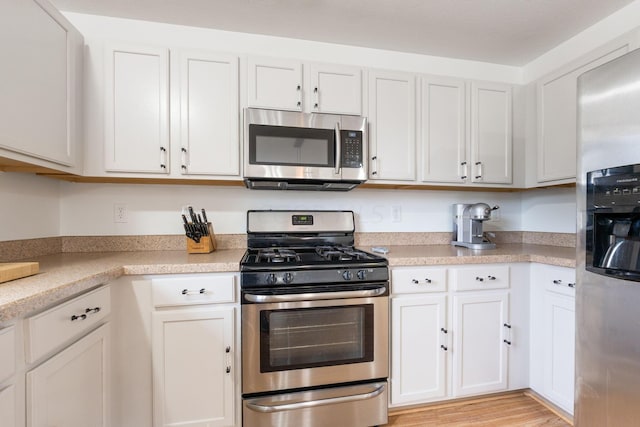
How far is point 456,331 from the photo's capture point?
176cm

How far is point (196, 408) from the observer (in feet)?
4.83

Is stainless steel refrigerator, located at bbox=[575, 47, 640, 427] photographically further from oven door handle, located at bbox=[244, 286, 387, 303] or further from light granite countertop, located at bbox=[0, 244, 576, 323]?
oven door handle, located at bbox=[244, 286, 387, 303]

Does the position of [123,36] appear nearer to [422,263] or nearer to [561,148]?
[422,263]

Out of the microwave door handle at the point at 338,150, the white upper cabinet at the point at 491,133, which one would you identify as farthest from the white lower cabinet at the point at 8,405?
the white upper cabinet at the point at 491,133

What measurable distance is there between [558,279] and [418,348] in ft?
2.87

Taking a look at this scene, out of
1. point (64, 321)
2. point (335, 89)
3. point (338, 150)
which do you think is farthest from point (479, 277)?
point (64, 321)

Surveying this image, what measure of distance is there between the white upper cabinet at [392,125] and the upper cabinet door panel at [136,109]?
126 centimetres

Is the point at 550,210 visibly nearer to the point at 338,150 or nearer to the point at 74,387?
the point at 338,150

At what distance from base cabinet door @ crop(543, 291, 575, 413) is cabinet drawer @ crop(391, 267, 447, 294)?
2.03 feet

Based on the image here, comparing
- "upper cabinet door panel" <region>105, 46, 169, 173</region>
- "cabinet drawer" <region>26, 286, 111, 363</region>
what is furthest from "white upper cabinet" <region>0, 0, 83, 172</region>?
Answer: "cabinet drawer" <region>26, 286, 111, 363</region>

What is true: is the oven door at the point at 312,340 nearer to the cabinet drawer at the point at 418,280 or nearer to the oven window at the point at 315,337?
the oven window at the point at 315,337

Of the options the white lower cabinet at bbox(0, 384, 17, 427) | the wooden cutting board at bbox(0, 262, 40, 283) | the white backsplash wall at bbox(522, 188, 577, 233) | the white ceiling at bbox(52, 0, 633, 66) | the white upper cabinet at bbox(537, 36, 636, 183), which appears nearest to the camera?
the white lower cabinet at bbox(0, 384, 17, 427)

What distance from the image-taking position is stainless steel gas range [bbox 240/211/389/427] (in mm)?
1477

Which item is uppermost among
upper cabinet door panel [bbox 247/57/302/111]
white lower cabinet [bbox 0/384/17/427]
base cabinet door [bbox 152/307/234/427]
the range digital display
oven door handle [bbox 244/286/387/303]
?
upper cabinet door panel [bbox 247/57/302/111]
